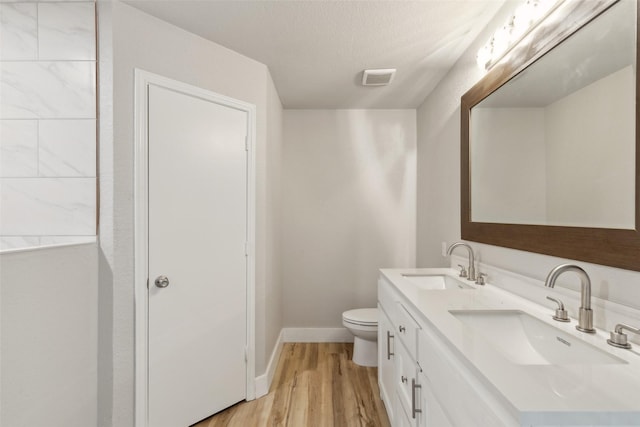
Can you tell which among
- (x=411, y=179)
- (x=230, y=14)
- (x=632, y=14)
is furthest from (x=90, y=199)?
(x=411, y=179)

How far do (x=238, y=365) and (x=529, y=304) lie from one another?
1.71 metres

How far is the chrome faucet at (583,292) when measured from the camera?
0.94 m

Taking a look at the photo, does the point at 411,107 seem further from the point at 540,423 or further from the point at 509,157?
the point at 540,423

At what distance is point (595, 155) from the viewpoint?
102 centimetres

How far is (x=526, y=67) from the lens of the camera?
4.44 ft

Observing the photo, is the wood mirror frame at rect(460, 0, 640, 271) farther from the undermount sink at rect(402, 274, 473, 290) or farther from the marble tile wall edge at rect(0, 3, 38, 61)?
the marble tile wall edge at rect(0, 3, 38, 61)

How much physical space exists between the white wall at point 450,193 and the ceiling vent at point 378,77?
42 cm

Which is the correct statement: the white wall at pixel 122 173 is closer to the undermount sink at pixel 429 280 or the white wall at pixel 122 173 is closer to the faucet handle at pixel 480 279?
the undermount sink at pixel 429 280

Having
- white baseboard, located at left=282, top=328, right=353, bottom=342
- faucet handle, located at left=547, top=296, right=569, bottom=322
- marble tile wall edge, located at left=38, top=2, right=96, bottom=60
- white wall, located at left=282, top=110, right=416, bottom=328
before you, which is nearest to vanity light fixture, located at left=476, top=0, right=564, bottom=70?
faucet handle, located at left=547, top=296, right=569, bottom=322

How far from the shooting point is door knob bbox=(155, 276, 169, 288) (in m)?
1.70

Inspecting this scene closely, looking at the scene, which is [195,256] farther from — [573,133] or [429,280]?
[573,133]

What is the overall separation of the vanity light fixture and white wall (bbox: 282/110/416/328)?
1411mm

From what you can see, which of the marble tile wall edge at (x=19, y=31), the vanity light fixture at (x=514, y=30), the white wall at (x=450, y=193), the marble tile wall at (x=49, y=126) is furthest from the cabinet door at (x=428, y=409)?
the marble tile wall edge at (x=19, y=31)

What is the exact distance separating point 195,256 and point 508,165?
1.75 metres
